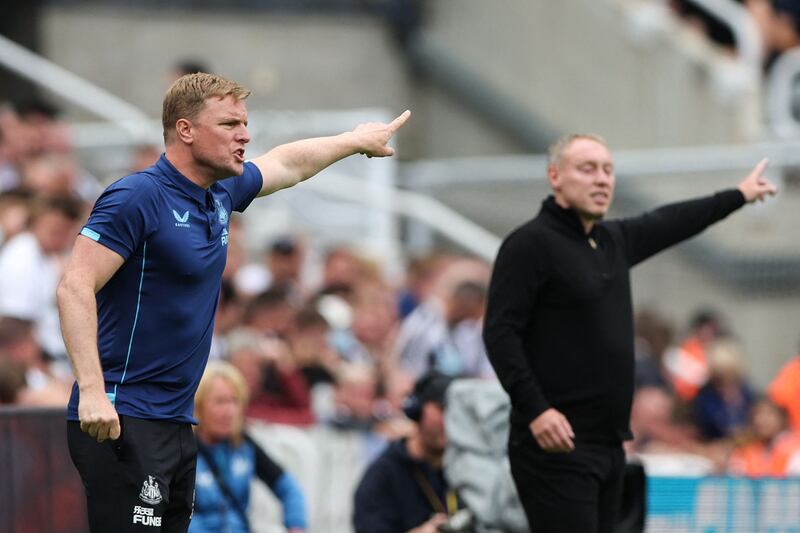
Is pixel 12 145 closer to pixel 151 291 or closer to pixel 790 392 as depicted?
pixel 790 392

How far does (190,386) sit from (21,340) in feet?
11.7

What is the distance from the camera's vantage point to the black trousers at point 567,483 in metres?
7.04

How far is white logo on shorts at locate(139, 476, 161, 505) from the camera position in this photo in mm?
5805

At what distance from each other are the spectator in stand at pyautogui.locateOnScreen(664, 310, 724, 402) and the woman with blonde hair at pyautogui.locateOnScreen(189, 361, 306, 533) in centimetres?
558

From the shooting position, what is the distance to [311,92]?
59.3 feet

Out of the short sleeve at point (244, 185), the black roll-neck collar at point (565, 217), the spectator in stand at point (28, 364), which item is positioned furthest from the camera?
the spectator in stand at point (28, 364)

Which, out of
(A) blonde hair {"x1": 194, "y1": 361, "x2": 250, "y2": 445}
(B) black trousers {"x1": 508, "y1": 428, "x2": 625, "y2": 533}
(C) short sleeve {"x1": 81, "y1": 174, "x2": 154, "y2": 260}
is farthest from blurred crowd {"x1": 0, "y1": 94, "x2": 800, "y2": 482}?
(C) short sleeve {"x1": 81, "y1": 174, "x2": 154, "y2": 260}

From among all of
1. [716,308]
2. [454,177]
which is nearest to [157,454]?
[716,308]

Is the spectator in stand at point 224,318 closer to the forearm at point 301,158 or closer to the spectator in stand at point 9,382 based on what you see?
the spectator in stand at point 9,382

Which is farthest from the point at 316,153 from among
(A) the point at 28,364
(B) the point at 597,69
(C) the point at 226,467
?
(B) the point at 597,69

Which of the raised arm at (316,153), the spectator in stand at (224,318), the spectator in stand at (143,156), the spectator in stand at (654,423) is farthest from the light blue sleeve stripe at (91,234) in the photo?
the spectator in stand at (654,423)

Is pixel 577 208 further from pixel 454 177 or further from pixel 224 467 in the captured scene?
pixel 454 177

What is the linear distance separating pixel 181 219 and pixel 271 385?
514 cm

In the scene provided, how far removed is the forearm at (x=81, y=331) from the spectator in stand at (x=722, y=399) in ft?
26.5
